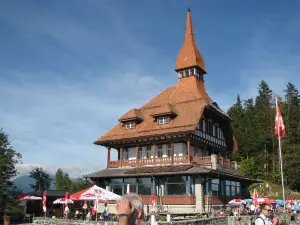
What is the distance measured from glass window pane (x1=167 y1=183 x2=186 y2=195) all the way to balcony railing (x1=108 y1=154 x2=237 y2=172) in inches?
80.2

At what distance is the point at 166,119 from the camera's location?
1251 inches

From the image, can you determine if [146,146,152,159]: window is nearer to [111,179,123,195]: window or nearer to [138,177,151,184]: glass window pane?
[138,177,151,184]: glass window pane

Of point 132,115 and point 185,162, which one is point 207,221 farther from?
point 132,115

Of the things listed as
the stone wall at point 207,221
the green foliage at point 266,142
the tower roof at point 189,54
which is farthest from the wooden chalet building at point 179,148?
the green foliage at point 266,142

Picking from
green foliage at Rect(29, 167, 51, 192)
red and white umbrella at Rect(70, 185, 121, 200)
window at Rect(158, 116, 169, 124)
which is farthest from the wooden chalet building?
green foliage at Rect(29, 167, 51, 192)

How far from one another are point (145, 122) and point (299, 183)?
29.2 meters

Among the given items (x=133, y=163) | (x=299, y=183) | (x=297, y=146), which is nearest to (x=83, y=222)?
(x=133, y=163)

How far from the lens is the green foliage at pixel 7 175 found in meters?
28.8

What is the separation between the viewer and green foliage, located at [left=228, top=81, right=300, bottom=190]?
171 feet

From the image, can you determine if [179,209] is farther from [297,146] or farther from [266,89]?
[266,89]

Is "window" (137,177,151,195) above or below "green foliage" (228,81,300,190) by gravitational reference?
below

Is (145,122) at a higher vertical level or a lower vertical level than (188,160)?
higher

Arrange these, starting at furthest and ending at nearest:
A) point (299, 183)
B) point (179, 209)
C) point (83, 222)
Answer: point (299, 183)
point (179, 209)
point (83, 222)

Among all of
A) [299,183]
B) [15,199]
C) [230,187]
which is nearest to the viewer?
[15,199]
